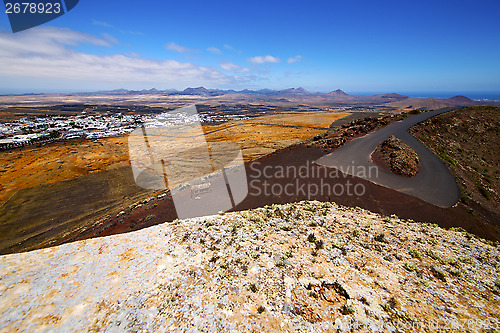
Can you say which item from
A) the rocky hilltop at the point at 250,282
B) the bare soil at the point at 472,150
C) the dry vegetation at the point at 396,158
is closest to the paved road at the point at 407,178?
the dry vegetation at the point at 396,158

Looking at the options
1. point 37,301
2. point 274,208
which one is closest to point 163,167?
point 274,208

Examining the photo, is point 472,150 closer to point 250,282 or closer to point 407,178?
point 407,178

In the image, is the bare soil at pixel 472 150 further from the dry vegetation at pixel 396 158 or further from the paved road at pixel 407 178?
the dry vegetation at pixel 396 158

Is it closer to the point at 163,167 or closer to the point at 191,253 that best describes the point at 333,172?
the point at 191,253

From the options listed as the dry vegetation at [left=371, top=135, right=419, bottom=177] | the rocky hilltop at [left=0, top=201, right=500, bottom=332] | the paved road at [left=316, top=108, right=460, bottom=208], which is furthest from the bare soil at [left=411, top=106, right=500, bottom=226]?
the rocky hilltop at [left=0, top=201, right=500, bottom=332]

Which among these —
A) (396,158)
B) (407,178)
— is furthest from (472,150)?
(407,178)

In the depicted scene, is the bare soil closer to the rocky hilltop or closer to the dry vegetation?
the dry vegetation
